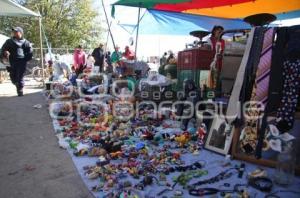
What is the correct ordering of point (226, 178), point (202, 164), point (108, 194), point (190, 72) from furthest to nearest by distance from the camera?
point (190, 72)
point (202, 164)
point (226, 178)
point (108, 194)

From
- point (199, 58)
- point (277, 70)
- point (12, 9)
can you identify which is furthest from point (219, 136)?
point (12, 9)

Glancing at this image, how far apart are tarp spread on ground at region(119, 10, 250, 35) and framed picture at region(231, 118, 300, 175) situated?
481 centimetres

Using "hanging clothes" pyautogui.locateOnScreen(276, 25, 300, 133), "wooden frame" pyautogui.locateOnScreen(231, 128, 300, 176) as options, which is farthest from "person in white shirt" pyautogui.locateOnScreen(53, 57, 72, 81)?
"hanging clothes" pyautogui.locateOnScreen(276, 25, 300, 133)

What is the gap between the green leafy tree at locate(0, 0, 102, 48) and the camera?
89.3ft

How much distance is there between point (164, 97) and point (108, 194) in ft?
13.3

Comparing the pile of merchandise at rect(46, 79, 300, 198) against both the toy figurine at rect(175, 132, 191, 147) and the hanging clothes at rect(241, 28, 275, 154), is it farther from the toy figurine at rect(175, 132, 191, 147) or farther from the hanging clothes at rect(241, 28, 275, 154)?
the hanging clothes at rect(241, 28, 275, 154)

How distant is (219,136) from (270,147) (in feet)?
2.47

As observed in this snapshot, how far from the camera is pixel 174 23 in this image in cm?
868

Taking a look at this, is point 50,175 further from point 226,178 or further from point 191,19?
point 191,19

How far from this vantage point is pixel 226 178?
3232mm

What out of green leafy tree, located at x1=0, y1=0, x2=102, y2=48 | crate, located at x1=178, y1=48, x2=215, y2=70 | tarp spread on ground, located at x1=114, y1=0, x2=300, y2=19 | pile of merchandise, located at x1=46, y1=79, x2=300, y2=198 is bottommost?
pile of merchandise, located at x1=46, y1=79, x2=300, y2=198

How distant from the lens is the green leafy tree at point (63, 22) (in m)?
27.2

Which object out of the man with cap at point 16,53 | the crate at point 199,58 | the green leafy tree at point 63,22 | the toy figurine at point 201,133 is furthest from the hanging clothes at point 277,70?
the green leafy tree at point 63,22

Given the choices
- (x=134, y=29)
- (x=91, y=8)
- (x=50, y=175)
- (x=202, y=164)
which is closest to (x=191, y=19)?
(x=134, y=29)
